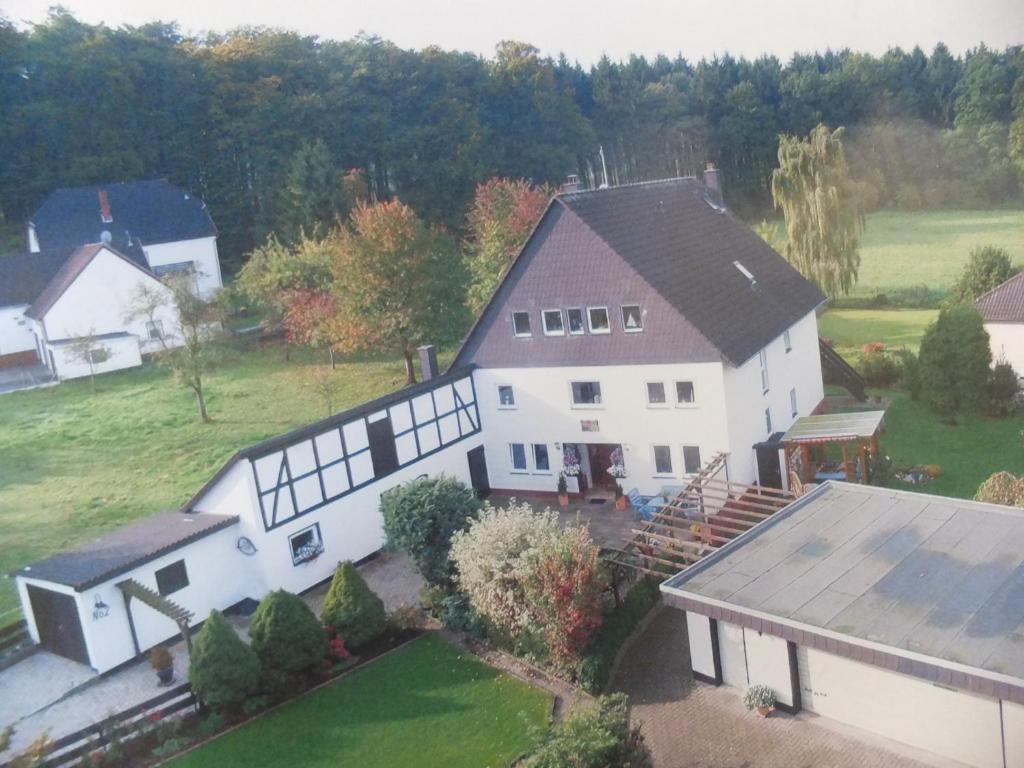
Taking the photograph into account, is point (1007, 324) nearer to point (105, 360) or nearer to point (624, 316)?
point (624, 316)

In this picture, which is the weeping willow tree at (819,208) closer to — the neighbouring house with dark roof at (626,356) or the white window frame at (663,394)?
the neighbouring house with dark roof at (626,356)

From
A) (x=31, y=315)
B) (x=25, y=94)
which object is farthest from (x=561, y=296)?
(x=25, y=94)

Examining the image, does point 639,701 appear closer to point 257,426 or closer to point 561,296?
point 561,296

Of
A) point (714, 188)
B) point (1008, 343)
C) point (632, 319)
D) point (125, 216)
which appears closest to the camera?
point (632, 319)

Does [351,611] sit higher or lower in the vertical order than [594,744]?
lower

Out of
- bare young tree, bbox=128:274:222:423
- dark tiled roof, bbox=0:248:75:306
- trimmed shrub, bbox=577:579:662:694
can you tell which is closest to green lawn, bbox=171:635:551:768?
trimmed shrub, bbox=577:579:662:694

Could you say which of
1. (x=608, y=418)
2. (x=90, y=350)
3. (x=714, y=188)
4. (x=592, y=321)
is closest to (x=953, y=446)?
(x=608, y=418)
